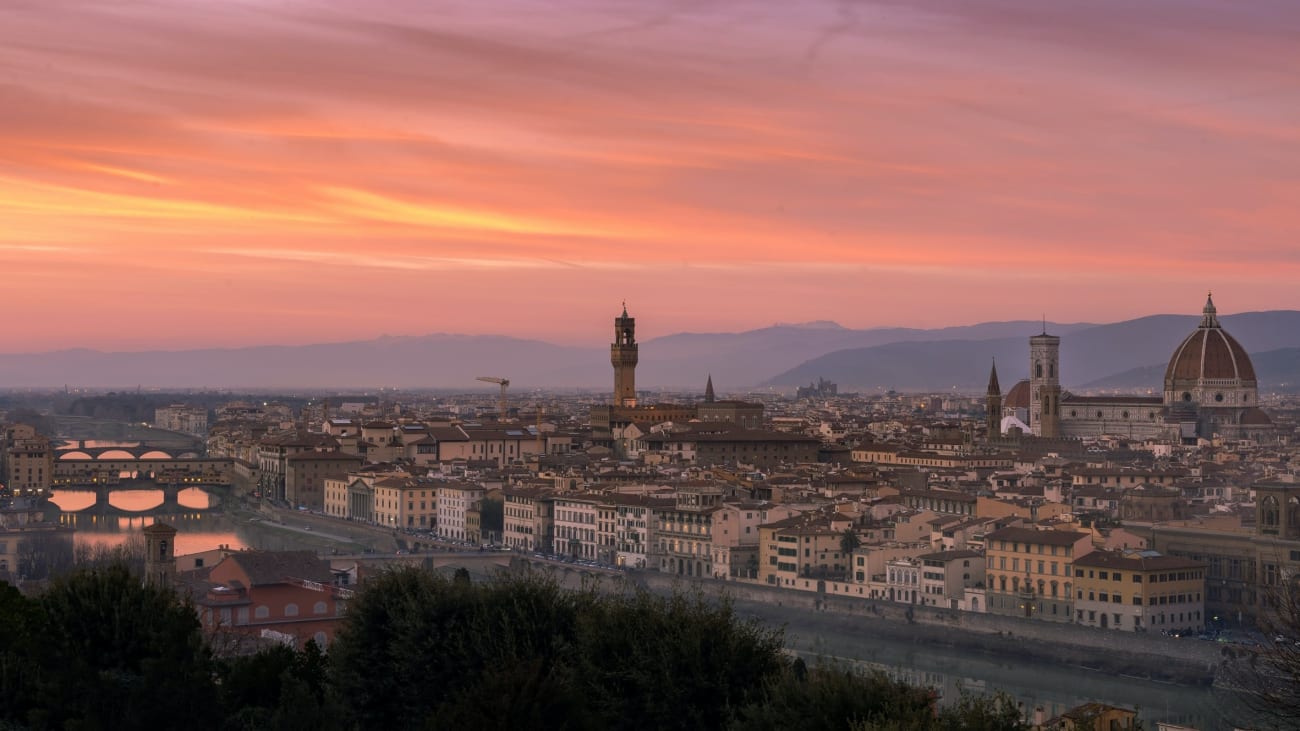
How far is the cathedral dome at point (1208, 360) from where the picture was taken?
199 ft

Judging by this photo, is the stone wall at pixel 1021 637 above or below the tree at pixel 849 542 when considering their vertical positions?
below

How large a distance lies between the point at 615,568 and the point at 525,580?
18.8 meters

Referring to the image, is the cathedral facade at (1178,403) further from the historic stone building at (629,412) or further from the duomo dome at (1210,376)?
the historic stone building at (629,412)

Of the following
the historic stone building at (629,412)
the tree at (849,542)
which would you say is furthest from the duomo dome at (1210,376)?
the tree at (849,542)

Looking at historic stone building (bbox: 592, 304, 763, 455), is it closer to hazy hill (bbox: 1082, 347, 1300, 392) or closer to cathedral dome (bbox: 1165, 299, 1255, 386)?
cathedral dome (bbox: 1165, 299, 1255, 386)

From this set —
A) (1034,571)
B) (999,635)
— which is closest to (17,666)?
(999,635)

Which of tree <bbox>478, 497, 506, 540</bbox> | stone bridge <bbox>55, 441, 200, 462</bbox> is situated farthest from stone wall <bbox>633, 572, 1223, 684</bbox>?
stone bridge <bbox>55, 441, 200, 462</bbox>

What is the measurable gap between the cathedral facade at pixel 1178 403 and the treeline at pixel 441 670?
145ft

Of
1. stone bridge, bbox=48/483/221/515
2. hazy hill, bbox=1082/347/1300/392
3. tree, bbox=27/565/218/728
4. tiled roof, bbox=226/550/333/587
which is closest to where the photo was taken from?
tree, bbox=27/565/218/728

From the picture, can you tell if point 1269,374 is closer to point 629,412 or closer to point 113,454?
point 629,412

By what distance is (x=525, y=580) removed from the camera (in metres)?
15.2

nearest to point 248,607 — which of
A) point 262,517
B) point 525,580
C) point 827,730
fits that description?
point 525,580

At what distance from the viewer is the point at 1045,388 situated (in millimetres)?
63812

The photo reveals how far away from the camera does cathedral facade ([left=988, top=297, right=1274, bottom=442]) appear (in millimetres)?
59562
